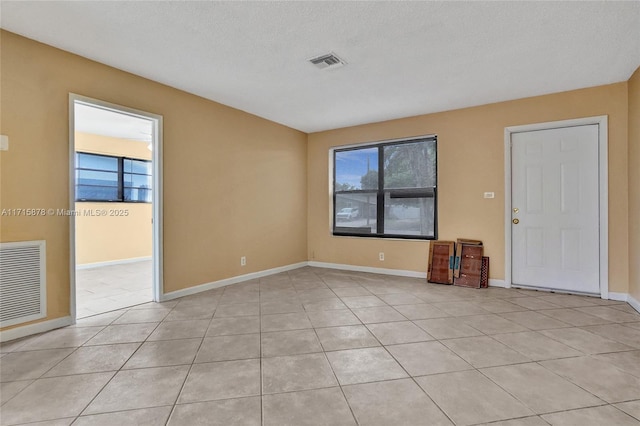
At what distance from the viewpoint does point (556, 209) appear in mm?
3984

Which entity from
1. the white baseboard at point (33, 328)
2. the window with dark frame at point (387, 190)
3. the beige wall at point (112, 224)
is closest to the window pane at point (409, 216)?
the window with dark frame at point (387, 190)

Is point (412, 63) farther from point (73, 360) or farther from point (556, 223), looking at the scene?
point (73, 360)

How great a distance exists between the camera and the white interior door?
12.5 ft

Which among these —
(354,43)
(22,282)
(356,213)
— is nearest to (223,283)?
(22,282)

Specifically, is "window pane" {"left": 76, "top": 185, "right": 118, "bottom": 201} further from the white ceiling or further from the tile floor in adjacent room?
the tile floor in adjacent room

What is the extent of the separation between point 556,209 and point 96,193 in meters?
8.01

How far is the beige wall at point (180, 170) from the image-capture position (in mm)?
2662

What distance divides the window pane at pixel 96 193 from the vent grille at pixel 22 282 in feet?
12.5

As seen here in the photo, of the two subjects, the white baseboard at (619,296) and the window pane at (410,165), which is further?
the window pane at (410,165)

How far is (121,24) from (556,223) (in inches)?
209

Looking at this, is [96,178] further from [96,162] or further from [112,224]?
[112,224]

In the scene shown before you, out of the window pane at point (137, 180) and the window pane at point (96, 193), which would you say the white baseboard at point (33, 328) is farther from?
the window pane at point (137, 180)

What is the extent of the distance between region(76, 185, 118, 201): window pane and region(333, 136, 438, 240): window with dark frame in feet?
15.4

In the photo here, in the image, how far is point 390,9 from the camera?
2.28 metres
